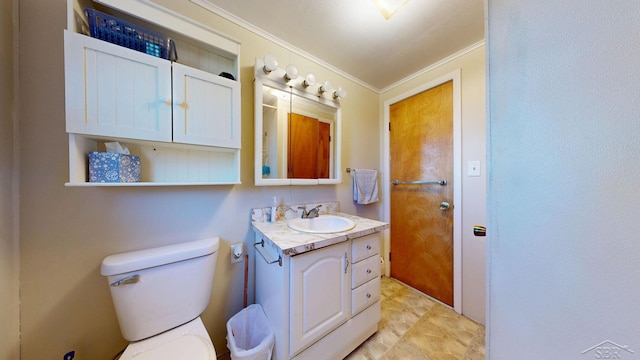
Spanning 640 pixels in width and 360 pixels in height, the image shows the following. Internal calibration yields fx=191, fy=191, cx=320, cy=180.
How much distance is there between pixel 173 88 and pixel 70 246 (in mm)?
899

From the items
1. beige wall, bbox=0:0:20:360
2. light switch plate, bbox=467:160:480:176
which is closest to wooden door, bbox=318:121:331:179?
light switch plate, bbox=467:160:480:176

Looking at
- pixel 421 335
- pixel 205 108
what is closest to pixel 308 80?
pixel 205 108

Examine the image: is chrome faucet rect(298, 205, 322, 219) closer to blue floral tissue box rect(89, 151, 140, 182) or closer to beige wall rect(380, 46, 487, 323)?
blue floral tissue box rect(89, 151, 140, 182)

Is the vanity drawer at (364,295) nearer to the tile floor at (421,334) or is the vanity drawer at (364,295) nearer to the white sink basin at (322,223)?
the tile floor at (421,334)

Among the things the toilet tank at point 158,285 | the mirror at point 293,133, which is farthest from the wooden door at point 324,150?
the toilet tank at point 158,285

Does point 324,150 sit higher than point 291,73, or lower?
lower

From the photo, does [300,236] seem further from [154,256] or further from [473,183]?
[473,183]

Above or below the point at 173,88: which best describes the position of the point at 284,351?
below

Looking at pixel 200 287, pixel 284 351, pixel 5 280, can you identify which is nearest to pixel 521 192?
pixel 284 351

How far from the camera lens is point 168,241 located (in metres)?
1.10

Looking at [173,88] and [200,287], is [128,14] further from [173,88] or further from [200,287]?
[200,287]

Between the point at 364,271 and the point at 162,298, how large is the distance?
1132 millimetres

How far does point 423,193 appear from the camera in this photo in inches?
73.5

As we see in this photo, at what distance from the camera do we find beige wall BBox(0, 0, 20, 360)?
0.76 m
